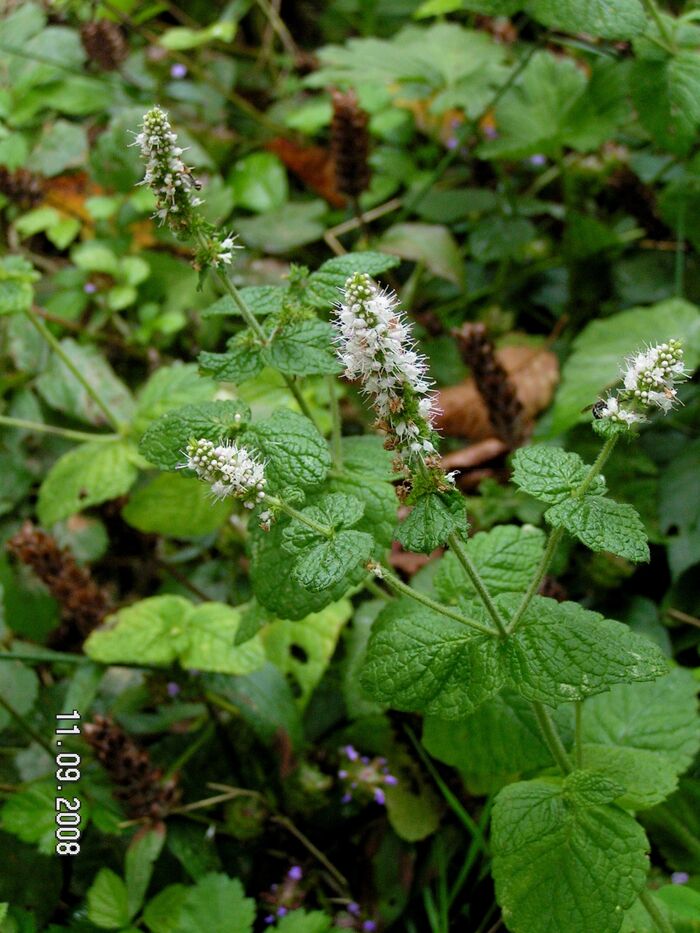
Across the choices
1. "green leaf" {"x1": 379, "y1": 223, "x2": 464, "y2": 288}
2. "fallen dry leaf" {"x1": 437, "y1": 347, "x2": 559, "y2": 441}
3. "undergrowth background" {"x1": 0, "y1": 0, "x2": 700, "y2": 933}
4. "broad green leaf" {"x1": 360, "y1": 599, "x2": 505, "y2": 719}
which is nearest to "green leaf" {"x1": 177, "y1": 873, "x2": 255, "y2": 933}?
"undergrowth background" {"x1": 0, "y1": 0, "x2": 700, "y2": 933}

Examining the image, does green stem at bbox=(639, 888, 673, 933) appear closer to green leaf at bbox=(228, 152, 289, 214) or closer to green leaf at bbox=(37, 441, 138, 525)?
green leaf at bbox=(37, 441, 138, 525)

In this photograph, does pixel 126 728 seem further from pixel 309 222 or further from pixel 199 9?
pixel 199 9

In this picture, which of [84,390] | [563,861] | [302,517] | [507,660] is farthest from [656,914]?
[84,390]

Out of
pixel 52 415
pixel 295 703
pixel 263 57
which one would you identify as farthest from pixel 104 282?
pixel 295 703

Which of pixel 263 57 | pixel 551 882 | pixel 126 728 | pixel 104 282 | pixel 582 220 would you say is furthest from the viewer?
pixel 263 57

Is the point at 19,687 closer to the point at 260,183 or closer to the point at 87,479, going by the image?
the point at 87,479

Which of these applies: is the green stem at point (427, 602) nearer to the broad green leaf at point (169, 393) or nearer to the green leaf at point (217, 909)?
the green leaf at point (217, 909)

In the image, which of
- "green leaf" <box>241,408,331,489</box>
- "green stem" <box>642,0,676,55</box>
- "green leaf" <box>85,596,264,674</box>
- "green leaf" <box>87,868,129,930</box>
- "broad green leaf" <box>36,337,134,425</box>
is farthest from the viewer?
"broad green leaf" <box>36,337,134,425</box>

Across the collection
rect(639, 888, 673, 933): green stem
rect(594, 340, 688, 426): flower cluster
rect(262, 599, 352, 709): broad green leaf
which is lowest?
rect(262, 599, 352, 709): broad green leaf

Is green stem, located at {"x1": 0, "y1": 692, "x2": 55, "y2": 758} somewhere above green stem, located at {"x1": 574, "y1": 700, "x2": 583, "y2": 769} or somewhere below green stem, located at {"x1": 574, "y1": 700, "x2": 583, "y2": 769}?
below
